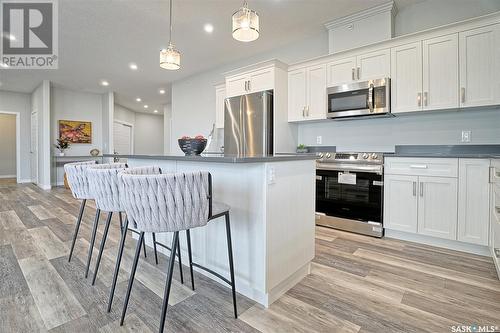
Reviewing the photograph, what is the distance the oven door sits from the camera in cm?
296

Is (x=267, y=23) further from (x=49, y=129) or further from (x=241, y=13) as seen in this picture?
(x=49, y=129)

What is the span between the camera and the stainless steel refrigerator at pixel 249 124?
3748mm

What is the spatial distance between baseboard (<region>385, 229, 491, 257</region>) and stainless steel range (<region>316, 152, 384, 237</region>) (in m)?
0.17

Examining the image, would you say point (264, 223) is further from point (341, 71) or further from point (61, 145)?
point (61, 145)

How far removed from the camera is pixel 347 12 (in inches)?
129

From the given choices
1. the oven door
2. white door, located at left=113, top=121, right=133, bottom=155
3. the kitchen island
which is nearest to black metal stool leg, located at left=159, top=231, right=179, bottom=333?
the kitchen island

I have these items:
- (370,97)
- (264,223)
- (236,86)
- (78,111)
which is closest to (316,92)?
(370,97)

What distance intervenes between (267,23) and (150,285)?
139 inches

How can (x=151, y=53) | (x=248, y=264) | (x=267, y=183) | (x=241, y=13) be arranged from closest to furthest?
(x=267, y=183)
(x=248, y=264)
(x=241, y=13)
(x=151, y=53)

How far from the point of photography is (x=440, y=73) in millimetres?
2678

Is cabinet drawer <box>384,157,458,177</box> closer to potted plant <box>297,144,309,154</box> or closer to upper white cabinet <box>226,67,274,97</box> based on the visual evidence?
potted plant <box>297,144,309,154</box>

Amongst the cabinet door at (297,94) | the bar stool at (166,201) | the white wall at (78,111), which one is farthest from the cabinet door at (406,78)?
the white wall at (78,111)

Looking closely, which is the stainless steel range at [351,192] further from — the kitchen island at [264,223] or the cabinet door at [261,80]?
the cabinet door at [261,80]

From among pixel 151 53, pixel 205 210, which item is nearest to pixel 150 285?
pixel 205 210
